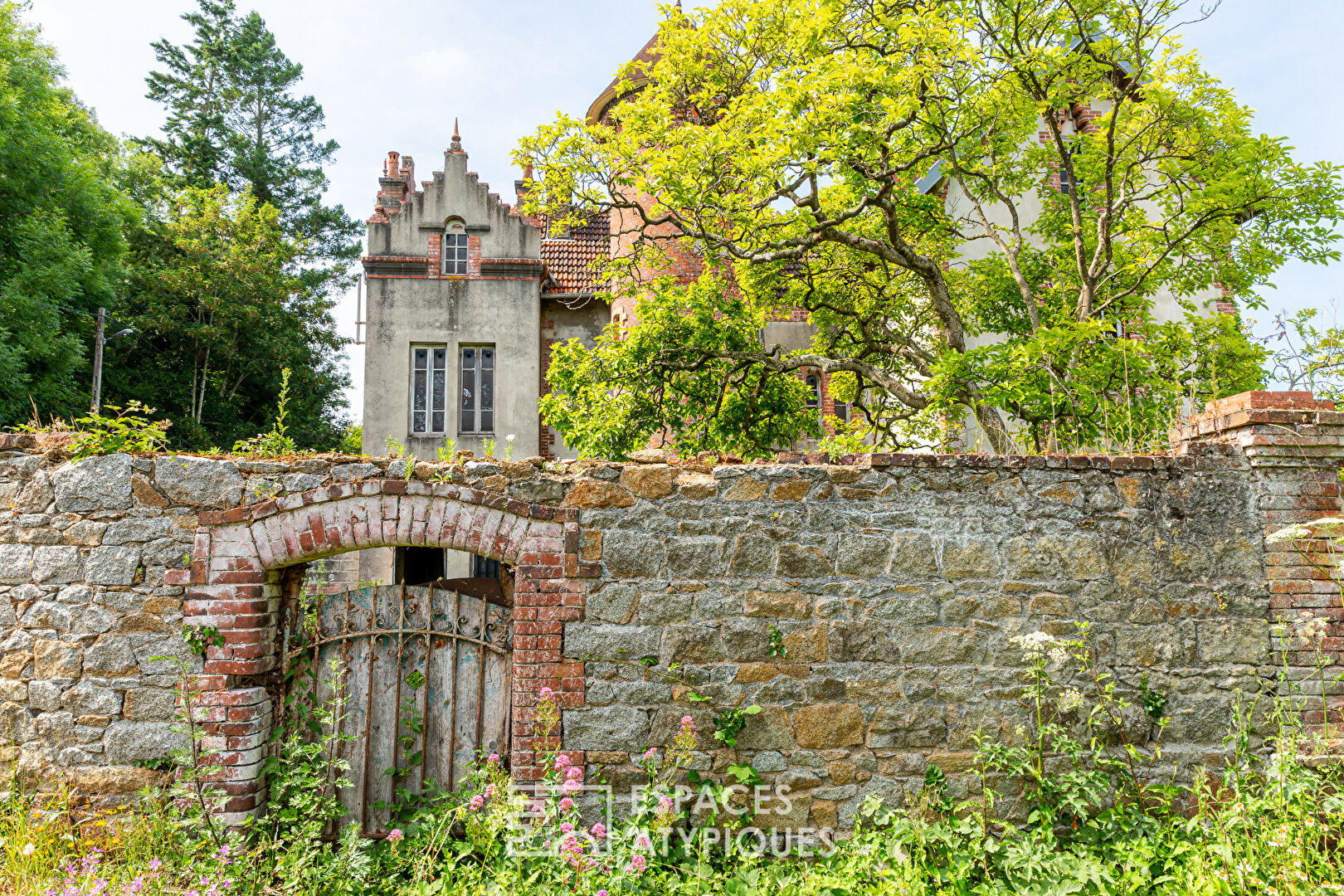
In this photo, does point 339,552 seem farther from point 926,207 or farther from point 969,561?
point 926,207

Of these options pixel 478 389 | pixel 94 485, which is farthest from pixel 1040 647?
pixel 478 389

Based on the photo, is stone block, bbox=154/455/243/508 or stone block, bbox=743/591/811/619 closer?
stone block, bbox=154/455/243/508

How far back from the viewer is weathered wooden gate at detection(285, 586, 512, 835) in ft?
13.8

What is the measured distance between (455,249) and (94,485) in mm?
11292

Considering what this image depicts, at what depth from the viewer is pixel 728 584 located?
421 cm

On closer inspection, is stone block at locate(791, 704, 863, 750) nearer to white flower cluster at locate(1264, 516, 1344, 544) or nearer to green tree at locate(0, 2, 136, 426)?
white flower cluster at locate(1264, 516, 1344, 544)

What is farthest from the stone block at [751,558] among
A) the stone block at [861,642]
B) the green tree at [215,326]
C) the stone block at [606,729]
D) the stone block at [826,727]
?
the green tree at [215,326]

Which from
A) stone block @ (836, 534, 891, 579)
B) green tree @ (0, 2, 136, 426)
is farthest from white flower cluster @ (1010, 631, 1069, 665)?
green tree @ (0, 2, 136, 426)

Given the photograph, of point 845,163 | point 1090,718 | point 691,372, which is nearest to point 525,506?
point 1090,718

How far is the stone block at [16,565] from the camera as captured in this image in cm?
399

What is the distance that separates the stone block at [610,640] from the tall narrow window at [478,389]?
1046 centimetres

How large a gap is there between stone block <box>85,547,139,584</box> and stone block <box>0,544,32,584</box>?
1.07 ft

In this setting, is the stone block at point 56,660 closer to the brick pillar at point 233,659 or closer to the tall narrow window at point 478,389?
the brick pillar at point 233,659

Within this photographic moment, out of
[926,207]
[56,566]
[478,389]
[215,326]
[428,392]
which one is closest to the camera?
[56,566]
